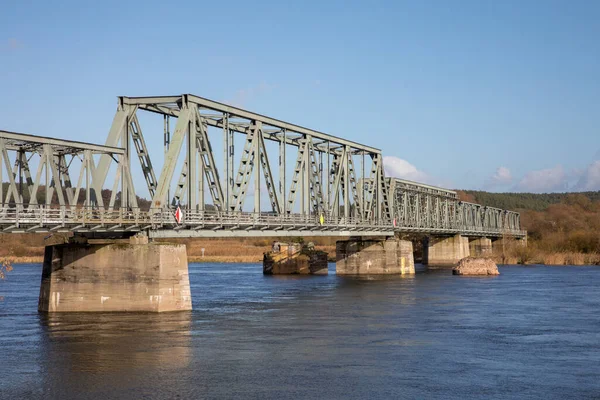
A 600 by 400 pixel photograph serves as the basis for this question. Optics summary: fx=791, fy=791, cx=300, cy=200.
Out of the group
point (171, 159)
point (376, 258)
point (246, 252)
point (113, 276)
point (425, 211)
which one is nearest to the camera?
point (113, 276)

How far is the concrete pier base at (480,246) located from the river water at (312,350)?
103m

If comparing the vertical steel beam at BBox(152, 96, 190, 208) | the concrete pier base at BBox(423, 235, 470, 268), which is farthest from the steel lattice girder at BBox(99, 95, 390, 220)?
the concrete pier base at BBox(423, 235, 470, 268)

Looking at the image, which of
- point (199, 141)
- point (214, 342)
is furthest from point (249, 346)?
point (199, 141)

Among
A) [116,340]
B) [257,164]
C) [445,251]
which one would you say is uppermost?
[257,164]

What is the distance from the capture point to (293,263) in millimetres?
112375

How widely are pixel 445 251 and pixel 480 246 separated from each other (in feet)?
74.0

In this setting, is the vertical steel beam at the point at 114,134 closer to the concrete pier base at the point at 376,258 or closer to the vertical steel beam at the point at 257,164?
the vertical steel beam at the point at 257,164

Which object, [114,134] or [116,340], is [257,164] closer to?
[114,134]

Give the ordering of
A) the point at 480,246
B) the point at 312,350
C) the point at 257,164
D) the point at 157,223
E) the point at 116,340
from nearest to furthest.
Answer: the point at 312,350 < the point at 116,340 < the point at 157,223 < the point at 257,164 < the point at 480,246

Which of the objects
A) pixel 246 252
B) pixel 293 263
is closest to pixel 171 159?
pixel 293 263

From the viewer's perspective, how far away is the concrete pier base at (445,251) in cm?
14288

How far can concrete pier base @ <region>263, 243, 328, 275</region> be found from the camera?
111188 mm

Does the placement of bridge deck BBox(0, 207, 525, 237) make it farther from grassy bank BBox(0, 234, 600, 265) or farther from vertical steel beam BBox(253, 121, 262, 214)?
grassy bank BBox(0, 234, 600, 265)

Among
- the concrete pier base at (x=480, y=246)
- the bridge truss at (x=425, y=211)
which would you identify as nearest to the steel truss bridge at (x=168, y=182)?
the bridge truss at (x=425, y=211)
